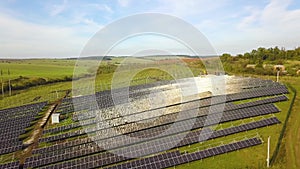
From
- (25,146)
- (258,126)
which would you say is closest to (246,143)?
(258,126)

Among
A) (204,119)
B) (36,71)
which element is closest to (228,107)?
(204,119)

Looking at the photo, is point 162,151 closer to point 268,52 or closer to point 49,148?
point 49,148

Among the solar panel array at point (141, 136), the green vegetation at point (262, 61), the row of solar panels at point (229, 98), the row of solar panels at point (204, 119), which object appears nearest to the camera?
the solar panel array at point (141, 136)

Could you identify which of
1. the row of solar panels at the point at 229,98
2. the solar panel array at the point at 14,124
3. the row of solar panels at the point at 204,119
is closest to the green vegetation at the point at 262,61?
the row of solar panels at the point at 229,98

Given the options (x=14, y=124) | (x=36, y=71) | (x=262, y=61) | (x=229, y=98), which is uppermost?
(x=262, y=61)

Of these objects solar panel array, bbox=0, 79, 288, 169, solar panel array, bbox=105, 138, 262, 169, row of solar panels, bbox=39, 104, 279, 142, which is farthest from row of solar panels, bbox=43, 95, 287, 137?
solar panel array, bbox=105, 138, 262, 169

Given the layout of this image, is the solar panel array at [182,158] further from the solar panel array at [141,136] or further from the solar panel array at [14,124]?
the solar panel array at [14,124]

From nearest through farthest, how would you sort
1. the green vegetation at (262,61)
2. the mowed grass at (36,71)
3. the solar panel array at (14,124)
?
the solar panel array at (14,124) → the green vegetation at (262,61) → the mowed grass at (36,71)

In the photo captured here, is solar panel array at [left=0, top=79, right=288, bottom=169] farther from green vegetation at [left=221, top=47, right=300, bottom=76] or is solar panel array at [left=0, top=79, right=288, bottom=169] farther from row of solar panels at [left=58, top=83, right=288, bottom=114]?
green vegetation at [left=221, top=47, right=300, bottom=76]

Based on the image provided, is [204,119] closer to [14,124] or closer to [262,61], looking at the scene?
[14,124]

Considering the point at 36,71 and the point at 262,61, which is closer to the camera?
the point at 262,61

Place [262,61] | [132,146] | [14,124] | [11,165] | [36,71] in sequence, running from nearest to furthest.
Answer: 1. [11,165]
2. [132,146]
3. [14,124]
4. [262,61]
5. [36,71]

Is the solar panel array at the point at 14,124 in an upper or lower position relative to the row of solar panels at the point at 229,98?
lower
